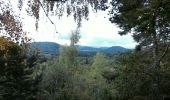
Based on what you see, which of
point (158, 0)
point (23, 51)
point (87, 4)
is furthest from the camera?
point (158, 0)

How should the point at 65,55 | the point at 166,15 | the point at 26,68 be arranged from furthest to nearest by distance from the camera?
the point at 65,55
the point at 26,68
the point at 166,15

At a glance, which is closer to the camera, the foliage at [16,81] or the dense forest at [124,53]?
the dense forest at [124,53]

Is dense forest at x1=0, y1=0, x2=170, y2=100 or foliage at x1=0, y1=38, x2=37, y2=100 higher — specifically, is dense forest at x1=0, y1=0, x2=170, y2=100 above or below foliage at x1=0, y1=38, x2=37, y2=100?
above

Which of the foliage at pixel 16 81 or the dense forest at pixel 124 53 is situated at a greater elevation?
the dense forest at pixel 124 53

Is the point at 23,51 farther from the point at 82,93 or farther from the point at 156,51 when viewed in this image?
the point at 82,93

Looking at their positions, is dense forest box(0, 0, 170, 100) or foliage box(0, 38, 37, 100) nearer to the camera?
dense forest box(0, 0, 170, 100)

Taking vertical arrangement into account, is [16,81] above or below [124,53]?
below

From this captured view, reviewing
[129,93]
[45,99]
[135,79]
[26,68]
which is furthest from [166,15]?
[45,99]

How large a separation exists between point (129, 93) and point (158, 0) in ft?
12.5

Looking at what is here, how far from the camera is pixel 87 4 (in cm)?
709

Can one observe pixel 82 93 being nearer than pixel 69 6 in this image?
No

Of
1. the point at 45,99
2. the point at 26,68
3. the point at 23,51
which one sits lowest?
the point at 45,99

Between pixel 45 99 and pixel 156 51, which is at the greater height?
pixel 156 51

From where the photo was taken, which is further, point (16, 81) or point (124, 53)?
point (16, 81)
